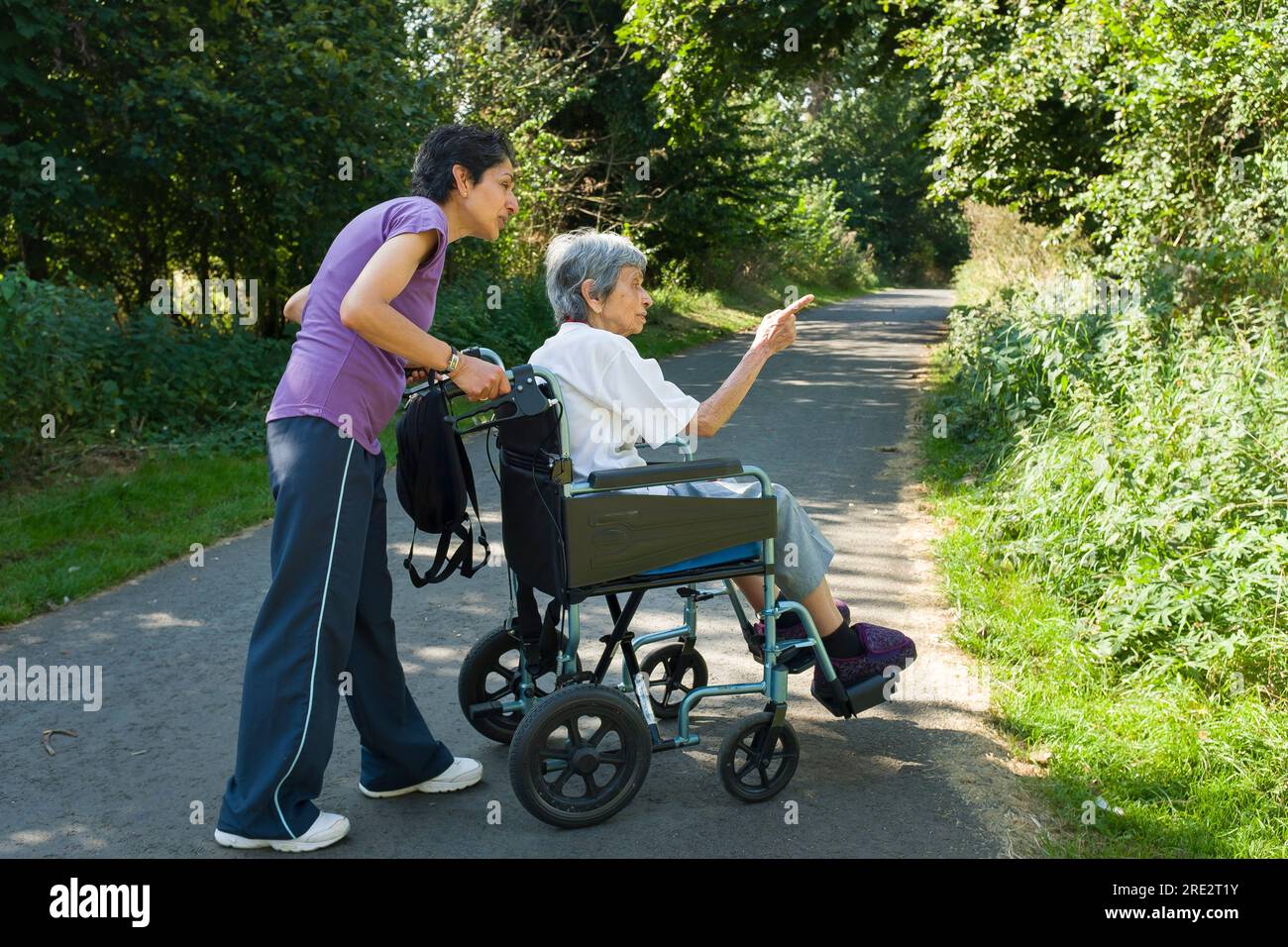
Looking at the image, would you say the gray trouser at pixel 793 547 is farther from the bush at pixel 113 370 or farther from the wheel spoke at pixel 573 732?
the bush at pixel 113 370

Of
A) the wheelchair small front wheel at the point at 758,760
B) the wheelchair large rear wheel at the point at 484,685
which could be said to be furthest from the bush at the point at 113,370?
the wheelchair small front wheel at the point at 758,760

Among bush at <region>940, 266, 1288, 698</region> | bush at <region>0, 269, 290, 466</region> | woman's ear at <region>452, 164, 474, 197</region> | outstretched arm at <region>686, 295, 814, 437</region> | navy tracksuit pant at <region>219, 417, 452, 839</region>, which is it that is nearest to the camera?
navy tracksuit pant at <region>219, 417, 452, 839</region>

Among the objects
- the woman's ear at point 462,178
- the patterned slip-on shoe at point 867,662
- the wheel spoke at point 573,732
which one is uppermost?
the woman's ear at point 462,178

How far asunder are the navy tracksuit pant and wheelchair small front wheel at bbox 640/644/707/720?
1331mm

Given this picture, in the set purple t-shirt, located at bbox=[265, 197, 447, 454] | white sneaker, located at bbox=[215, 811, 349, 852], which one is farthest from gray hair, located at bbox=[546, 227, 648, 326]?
white sneaker, located at bbox=[215, 811, 349, 852]

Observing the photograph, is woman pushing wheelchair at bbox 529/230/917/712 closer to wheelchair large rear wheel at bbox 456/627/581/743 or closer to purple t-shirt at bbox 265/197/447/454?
purple t-shirt at bbox 265/197/447/454

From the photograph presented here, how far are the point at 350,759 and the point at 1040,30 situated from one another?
422 inches

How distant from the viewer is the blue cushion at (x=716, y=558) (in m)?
3.63

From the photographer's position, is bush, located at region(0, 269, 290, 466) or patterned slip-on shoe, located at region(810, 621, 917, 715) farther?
bush, located at region(0, 269, 290, 466)

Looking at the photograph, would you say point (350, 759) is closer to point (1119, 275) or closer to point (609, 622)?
point (609, 622)

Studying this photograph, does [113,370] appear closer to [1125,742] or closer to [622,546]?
[622,546]

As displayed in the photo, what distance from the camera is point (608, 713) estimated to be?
3.50m

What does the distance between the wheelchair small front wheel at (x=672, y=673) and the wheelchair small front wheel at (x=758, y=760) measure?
1.72 feet

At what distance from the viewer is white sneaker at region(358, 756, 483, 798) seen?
3.78 metres
